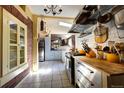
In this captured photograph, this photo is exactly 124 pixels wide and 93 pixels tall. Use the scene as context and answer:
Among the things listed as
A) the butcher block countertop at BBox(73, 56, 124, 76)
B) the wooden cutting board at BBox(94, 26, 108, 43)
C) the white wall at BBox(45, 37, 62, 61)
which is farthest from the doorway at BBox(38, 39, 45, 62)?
the butcher block countertop at BBox(73, 56, 124, 76)

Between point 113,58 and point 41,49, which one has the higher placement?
point 41,49

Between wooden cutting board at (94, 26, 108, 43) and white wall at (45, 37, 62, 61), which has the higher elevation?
wooden cutting board at (94, 26, 108, 43)

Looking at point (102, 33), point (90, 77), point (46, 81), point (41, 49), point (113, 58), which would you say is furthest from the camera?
point (41, 49)

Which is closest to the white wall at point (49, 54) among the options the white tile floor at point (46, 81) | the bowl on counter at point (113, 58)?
the white tile floor at point (46, 81)

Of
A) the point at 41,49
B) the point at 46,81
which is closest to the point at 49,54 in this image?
the point at 41,49

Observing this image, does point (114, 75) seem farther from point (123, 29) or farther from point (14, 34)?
point (14, 34)

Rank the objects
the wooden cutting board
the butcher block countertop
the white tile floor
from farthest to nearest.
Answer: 1. the white tile floor
2. the wooden cutting board
3. the butcher block countertop

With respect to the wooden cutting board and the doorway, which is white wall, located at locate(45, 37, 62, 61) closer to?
the doorway

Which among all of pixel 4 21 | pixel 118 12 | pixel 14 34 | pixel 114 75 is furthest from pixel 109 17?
pixel 14 34

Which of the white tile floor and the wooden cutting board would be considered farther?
the white tile floor

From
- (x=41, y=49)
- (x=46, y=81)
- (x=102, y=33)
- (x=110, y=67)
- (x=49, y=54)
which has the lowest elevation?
(x=46, y=81)

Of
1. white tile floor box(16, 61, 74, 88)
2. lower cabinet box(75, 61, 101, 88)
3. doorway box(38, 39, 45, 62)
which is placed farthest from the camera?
doorway box(38, 39, 45, 62)

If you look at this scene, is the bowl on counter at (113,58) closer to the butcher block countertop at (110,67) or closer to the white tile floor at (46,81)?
the butcher block countertop at (110,67)

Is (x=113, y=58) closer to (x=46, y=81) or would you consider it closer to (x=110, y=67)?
(x=110, y=67)
